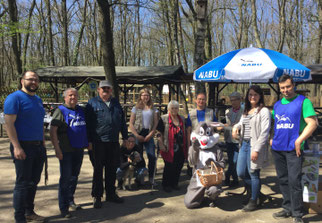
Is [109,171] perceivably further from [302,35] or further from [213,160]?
[302,35]

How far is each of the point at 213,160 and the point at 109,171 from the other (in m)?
1.62

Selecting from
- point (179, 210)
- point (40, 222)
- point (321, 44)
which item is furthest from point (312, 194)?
point (321, 44)

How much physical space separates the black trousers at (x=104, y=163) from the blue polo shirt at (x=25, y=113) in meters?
0.93

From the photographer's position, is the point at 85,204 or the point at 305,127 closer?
the point at 305,127

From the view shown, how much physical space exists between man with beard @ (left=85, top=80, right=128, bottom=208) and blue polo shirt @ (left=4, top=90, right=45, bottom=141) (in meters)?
0.82

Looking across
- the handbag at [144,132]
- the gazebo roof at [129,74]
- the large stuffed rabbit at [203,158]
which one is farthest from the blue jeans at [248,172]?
the gazebo roof at [129,74]

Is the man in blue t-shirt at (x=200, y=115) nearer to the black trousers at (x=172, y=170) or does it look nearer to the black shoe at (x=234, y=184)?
the black trousers at (x=172, y=170)

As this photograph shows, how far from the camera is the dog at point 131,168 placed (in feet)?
16.5

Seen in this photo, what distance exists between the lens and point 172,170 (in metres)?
5.14

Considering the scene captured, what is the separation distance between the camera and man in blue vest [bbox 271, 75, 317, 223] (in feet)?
11.6

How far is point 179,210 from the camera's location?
4.20 m

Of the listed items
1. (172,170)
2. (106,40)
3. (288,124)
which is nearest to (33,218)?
(172,170)

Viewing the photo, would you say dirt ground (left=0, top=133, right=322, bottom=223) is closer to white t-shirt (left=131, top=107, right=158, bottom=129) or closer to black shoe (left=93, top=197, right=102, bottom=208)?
black shoe (left=93, top=197, right=102, bottom=208)

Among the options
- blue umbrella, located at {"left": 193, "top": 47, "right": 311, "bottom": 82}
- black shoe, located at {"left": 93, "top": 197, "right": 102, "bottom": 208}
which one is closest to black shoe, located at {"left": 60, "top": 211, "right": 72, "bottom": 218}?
black shoe, located at {"left": 93, "top": 197, "right": 102, "bottom": 208}
